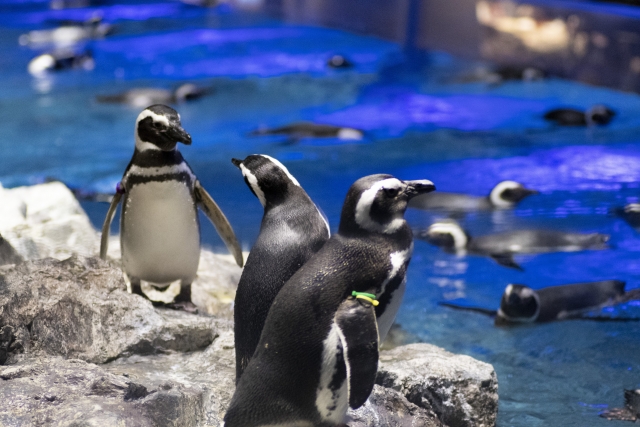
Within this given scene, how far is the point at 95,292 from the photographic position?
8.18 ft

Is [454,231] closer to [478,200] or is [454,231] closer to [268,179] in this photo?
[478,200]

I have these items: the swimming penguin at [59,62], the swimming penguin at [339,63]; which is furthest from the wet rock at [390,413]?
the swimming penguin at [59,62]

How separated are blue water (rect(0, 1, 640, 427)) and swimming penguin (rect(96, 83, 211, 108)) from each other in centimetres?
21

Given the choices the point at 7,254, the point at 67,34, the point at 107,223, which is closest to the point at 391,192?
the point at 107,223

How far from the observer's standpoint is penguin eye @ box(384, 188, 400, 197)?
1.91 m

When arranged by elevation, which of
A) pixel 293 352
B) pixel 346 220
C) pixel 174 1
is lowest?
pixel 174 1

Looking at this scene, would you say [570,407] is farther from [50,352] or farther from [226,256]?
[226,256]

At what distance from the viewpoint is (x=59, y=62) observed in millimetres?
10055

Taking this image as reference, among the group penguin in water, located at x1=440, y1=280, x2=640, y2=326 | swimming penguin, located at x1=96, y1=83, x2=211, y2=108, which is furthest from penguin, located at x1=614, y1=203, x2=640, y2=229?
swimming penguin, located at x1=96, y1=83, x2=211, y2=108

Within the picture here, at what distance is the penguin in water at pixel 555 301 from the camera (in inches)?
137

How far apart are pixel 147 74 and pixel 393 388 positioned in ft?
27.9

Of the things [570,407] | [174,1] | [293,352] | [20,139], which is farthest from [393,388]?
[174,1]

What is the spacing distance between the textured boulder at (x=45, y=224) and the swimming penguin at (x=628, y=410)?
2106 mm

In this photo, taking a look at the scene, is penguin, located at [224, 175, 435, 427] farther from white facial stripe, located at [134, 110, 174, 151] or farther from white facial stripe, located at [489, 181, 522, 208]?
white facial stripe, located at [489, 181, 522, 208]
